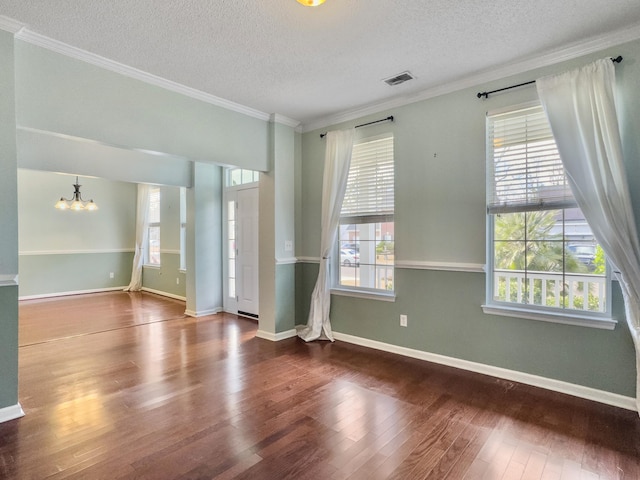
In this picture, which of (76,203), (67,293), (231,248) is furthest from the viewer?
(67,293)

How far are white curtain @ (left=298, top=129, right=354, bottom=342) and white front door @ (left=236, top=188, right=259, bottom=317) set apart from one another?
1.37 m

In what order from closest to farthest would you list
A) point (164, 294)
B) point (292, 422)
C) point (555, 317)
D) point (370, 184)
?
1. point (292, 422)
2. point (555, 317)
3. point (370, 184)
4. point (164, 294)

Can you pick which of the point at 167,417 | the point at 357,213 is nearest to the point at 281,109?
the point at 357,213

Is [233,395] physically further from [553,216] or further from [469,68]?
[469,68]

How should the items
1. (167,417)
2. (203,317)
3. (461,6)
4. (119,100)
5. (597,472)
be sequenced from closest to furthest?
(597,472)
(461,6)
(167,417)
(119,100)
(203,317)

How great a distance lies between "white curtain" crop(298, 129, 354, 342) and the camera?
4.08m

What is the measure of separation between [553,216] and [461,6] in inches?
70.9

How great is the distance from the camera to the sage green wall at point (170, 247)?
6.91 metres

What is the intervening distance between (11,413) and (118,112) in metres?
2.45

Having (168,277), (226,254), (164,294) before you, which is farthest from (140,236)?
(226,254)

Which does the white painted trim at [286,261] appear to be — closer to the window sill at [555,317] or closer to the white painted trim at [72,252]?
the window sill at [555,317]

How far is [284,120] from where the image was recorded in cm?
434

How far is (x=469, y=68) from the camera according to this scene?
9.92 ft

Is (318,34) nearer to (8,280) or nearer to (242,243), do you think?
(8,280)
